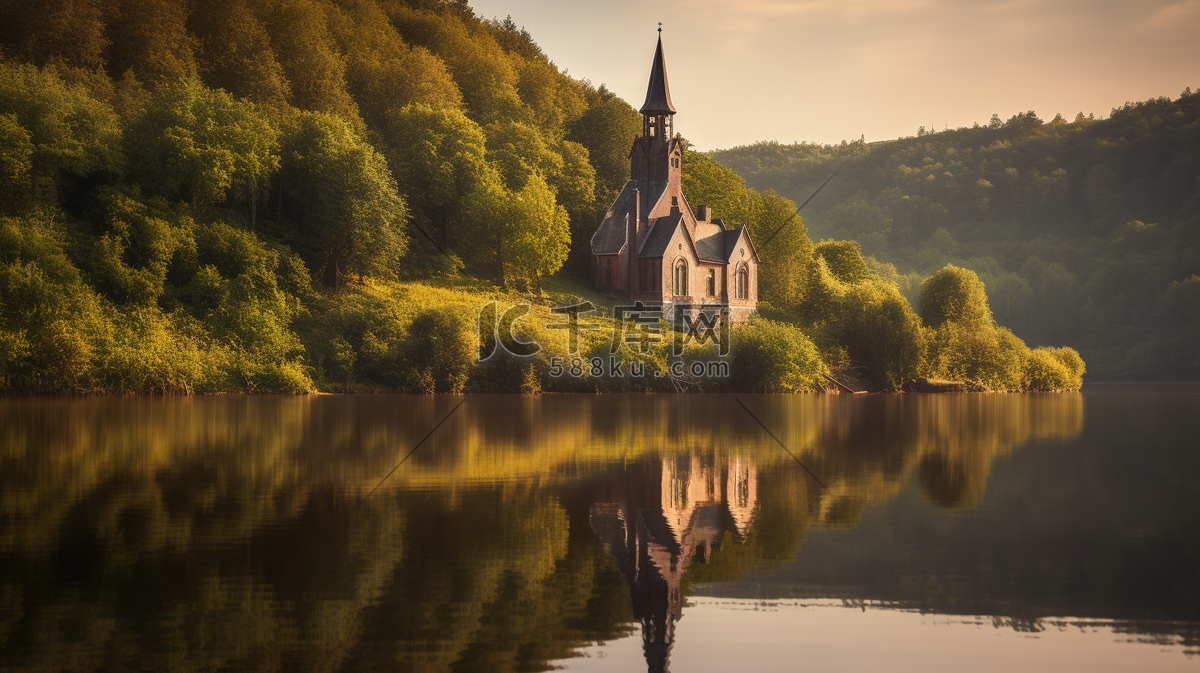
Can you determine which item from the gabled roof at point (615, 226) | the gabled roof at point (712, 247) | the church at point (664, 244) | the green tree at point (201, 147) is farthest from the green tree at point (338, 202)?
the gabled roof at point (712, 247)

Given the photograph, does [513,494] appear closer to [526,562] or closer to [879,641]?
[526,562]

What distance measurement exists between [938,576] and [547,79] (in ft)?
294

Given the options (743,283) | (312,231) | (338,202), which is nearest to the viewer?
(338,202)

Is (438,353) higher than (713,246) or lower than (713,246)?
lower

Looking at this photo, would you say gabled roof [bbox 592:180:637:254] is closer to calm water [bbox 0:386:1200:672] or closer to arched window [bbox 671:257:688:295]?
arched window [bbox 671:257:688:295]

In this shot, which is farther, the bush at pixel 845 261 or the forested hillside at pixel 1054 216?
the forested hillside at pixel 1054 216

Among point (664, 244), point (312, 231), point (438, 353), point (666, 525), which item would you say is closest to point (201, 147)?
point (312, 231)

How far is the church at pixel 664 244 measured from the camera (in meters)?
64.8

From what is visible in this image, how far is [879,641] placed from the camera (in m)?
7.37

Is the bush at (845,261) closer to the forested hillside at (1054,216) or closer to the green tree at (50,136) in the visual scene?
the forested hillside at (1054,216)

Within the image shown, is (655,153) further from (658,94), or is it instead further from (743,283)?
Result: (743,283)

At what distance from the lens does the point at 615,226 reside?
66.9m

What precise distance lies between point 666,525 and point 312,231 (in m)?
46.3

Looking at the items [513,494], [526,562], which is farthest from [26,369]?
[526,562]
